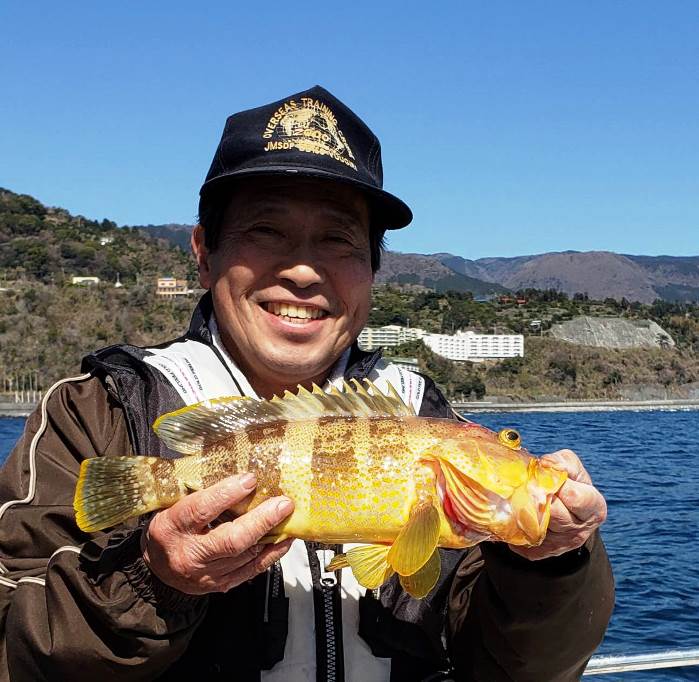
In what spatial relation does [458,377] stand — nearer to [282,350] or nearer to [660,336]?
[660,336]

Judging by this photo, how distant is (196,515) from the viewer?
2.53m

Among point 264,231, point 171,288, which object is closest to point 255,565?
point 264,231

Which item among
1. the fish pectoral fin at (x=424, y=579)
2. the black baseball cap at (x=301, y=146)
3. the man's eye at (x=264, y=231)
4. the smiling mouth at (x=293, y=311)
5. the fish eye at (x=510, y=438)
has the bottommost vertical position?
the fish pectoral fin at (x=424, y=579)

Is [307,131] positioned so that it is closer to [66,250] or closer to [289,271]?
[289,271]

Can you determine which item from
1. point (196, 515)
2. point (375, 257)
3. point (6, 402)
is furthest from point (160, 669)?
point (6, 402)

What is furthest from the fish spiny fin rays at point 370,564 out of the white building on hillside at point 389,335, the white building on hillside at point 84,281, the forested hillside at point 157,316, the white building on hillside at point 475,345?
the white building on hillside at point 84,281

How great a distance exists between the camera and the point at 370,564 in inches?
108

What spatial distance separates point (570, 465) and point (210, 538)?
1.18 meters

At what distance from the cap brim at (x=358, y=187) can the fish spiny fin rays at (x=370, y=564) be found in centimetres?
140

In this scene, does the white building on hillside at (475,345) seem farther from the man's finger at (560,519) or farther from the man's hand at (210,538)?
the man's hand at (210,538)

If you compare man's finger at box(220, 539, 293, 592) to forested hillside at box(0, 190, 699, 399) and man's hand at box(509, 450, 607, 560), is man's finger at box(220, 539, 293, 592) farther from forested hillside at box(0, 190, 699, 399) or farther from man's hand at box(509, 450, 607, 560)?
forested hillside at box(0, 190, 699, 399)

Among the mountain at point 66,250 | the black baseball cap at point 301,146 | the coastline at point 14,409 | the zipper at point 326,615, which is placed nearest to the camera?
the zipper at point 326,615

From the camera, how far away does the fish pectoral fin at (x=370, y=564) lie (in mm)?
2742

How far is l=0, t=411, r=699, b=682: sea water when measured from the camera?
17.3 m
